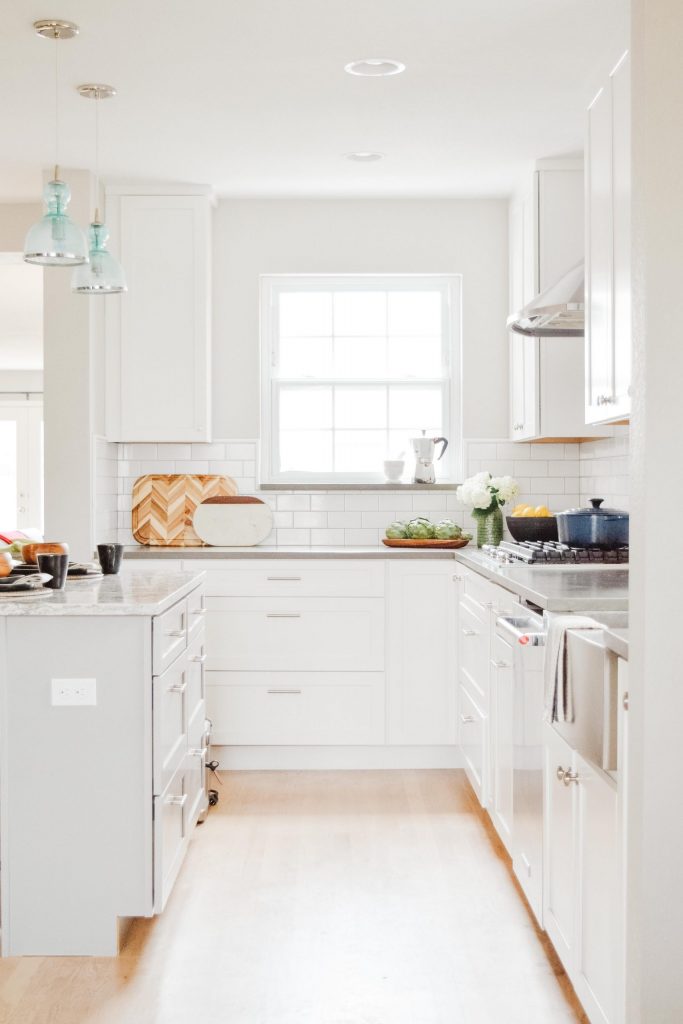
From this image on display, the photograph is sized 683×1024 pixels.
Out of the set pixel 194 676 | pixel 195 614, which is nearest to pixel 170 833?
pixel 194 676

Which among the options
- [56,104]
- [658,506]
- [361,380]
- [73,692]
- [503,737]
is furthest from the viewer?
[361,380]

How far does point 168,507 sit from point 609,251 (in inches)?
107

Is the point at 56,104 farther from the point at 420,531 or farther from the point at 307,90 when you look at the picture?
the point at 420,531

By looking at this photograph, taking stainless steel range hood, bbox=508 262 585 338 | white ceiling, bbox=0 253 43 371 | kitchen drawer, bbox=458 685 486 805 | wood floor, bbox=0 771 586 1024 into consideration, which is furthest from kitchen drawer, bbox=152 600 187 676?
white ceiling, bbox=0 253 43 371

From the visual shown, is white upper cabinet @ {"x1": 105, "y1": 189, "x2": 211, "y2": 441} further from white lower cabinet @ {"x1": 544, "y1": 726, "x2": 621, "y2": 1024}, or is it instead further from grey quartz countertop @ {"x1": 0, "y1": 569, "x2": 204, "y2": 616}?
white lower cabinet @ {"x1": 544, "y1": 726, "x2": 621, "y2": 1024}

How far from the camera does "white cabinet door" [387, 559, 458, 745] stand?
15.4 ft

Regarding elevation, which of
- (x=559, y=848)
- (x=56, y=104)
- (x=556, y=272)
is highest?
(x=56, y=104)

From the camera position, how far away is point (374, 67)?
364 cm

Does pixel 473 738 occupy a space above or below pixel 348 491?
below

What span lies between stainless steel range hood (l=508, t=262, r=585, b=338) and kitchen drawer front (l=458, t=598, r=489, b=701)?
1129 millimetres

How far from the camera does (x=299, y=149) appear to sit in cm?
449

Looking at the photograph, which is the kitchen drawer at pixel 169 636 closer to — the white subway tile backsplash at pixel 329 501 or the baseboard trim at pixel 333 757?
the baseboard trim at pixel 333 757

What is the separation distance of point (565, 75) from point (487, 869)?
2.76 m

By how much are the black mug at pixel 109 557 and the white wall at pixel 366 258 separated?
185cm
